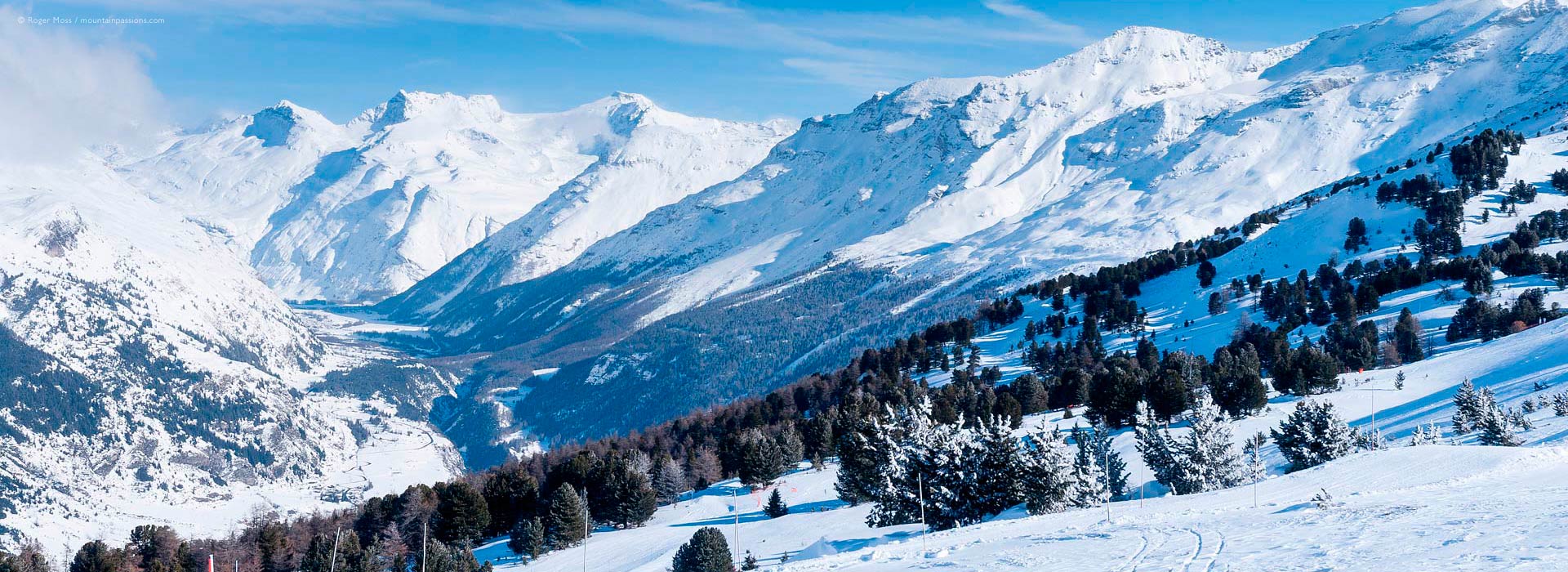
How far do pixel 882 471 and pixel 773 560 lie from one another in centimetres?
978

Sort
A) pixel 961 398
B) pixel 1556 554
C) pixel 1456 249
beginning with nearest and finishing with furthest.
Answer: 1. pixel 1556 554
2. pixel 961 398
3. pixel 1456 249

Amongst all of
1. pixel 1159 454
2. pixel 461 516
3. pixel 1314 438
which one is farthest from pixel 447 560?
pixel 1314 438

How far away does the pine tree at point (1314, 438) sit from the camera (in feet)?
261

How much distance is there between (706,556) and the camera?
66.2m

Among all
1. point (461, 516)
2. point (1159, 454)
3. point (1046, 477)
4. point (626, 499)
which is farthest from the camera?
point (461, 516)

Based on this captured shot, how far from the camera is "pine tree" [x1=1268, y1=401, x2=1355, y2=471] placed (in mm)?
79625

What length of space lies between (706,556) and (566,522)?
36.8 metres

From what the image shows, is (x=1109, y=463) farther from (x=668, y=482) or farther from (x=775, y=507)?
(x=668, y=482)

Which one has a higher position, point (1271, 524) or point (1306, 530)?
point (1271, 524)

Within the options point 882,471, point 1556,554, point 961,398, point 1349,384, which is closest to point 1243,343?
point 1349,384

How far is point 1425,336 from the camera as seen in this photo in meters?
151

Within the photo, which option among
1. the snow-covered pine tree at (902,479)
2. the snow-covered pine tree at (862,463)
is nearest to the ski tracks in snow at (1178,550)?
the snow-covered pine tree at (902,479)

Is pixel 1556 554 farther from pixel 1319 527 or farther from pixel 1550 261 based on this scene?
pixel 1550 261

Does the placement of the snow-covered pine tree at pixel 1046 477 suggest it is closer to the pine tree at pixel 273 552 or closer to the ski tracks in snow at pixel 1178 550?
the ski tracks in snow at pixel 1178 550
